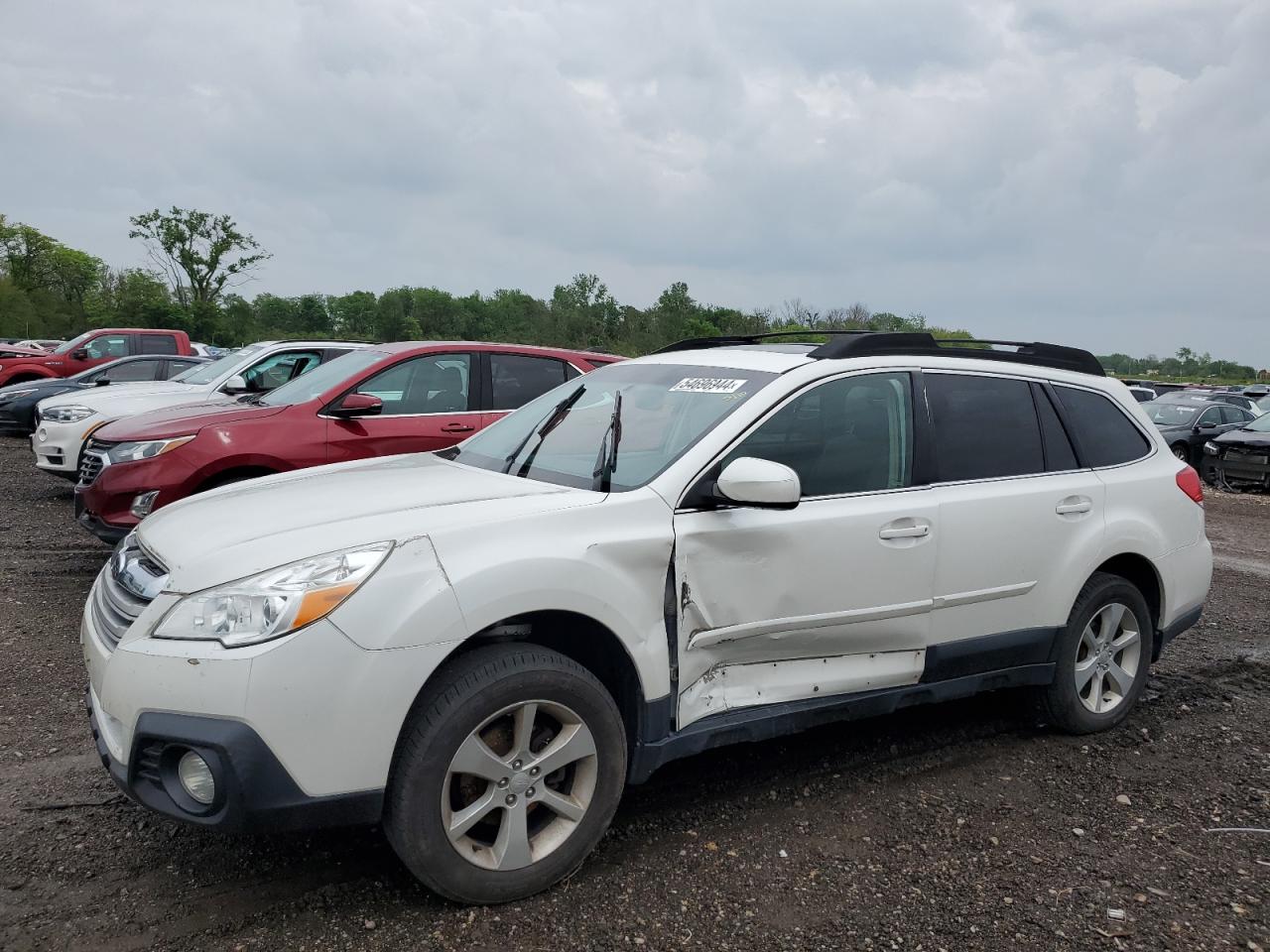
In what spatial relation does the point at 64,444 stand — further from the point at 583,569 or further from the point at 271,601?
the point at 583,569

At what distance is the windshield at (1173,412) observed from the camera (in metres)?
19.9

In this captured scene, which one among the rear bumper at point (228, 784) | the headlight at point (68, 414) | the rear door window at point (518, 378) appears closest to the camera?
the rear bumper at point (228, 784)

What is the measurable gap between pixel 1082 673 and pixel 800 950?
92.0 inches

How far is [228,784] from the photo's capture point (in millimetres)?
2668

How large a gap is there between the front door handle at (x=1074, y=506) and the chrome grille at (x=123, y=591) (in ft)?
11.5

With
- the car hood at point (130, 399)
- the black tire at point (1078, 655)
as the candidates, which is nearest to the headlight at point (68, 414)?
the car hood at point (130, 399)

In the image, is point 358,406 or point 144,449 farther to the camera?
point 358,406

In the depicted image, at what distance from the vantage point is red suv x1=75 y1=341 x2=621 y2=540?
6.37m

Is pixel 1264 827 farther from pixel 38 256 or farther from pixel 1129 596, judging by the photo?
pixel 38 256

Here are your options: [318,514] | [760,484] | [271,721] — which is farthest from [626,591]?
[271,721]

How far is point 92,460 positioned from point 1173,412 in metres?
19.8

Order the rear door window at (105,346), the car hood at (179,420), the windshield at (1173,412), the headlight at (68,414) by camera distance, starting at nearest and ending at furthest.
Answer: the car hood at (179,420), the headlight at (68,414), the rear door window at (105,346), the windshield at (1173,412)

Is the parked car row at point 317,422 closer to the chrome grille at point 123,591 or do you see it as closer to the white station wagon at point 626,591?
the white station wagon at point 626,591

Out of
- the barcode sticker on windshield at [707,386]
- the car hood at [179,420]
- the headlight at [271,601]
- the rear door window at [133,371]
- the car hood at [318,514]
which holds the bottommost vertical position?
the rear door window at [133,371]
